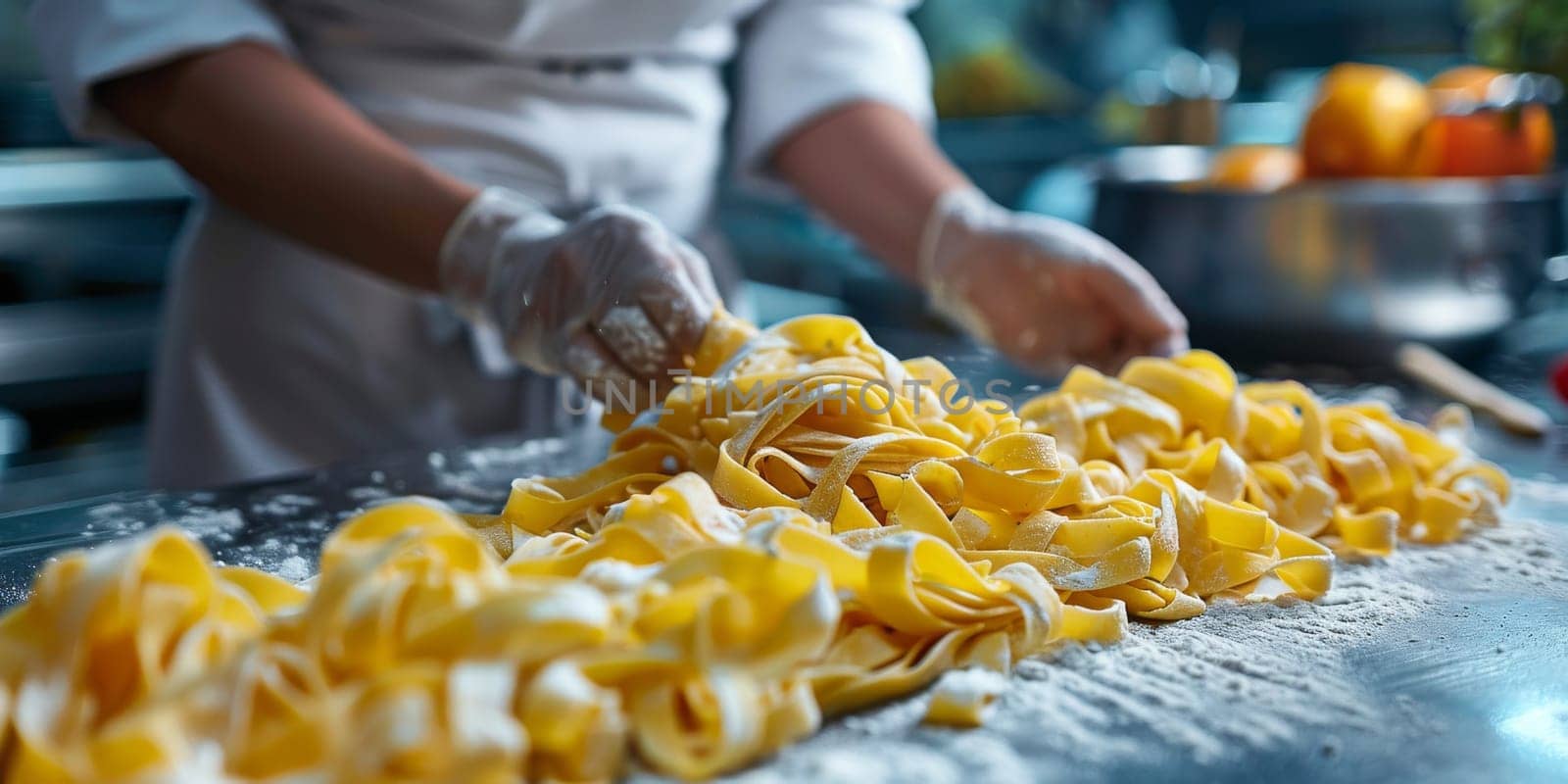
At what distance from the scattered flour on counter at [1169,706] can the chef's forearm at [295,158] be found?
852mm

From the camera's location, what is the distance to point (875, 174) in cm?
193

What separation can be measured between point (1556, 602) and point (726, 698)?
0.76 meters

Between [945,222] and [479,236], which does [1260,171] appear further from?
[479,236]

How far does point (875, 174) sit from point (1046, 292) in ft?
1.25

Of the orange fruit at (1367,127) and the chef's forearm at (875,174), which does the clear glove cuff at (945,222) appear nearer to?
the chef's forearm at (875,174)

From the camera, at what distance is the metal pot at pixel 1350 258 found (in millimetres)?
1752

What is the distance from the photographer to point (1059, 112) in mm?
4090

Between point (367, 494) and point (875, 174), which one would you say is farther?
point (875, 174)

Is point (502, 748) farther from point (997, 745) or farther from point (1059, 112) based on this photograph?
point (1059, 112)

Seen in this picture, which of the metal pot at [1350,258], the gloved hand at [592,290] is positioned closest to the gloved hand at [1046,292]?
the metal pot at [1350,258]

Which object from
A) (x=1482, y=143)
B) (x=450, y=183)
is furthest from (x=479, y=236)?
(x=1482, y=143)

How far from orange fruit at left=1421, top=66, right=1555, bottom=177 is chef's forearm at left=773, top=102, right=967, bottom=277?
704 millimetres

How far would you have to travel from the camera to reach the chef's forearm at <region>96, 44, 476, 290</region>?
143cm

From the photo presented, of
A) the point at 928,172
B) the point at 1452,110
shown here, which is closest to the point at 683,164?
the point at 928,172
